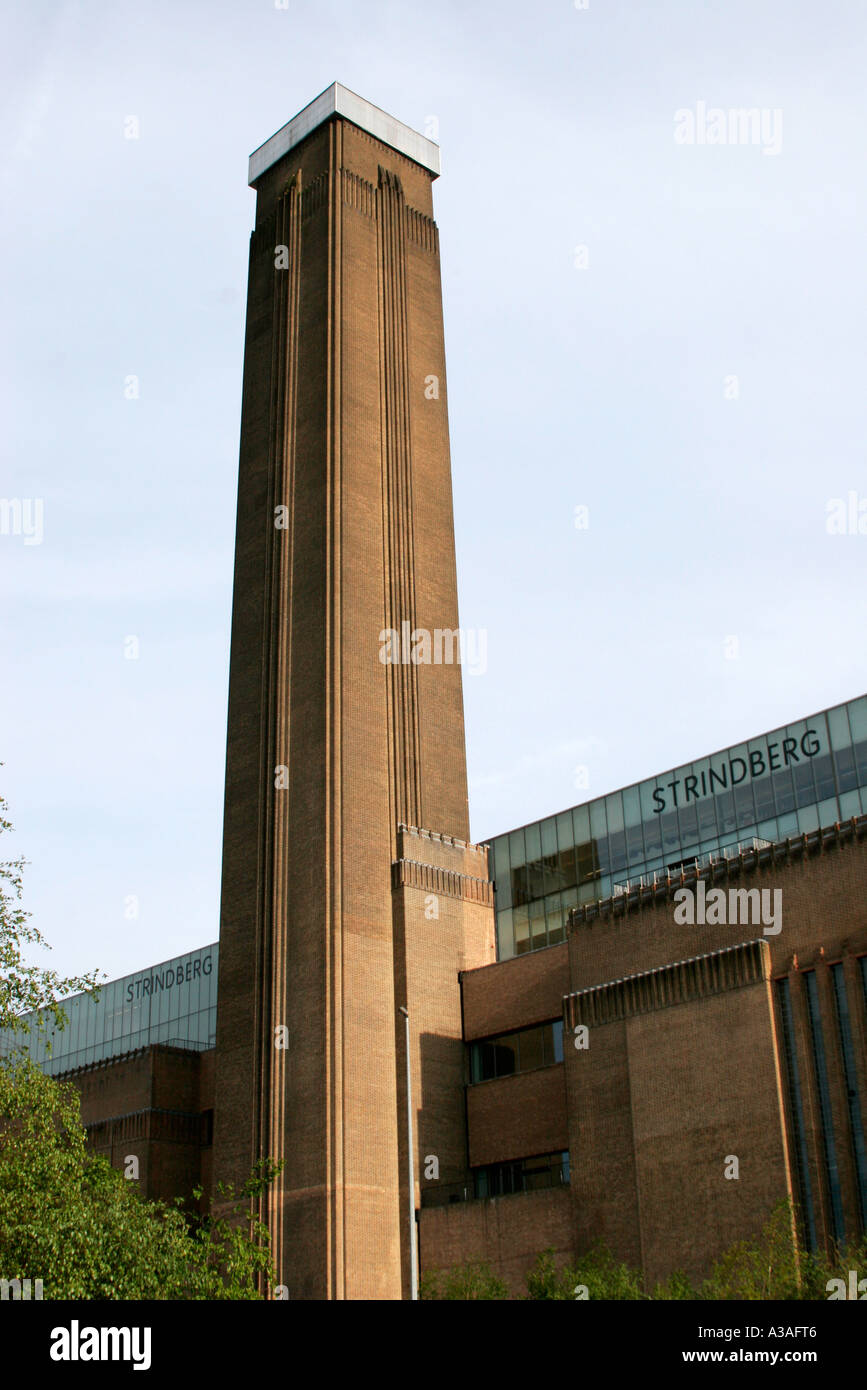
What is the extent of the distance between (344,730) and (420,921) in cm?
761

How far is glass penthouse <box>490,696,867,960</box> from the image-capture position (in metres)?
57.4

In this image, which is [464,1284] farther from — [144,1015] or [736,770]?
[144,1015]

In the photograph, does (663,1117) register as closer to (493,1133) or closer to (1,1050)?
(493,1133)

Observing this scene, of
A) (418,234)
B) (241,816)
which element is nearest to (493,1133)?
(241,816)

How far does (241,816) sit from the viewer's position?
58500mm

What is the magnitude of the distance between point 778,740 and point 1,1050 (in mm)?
56012

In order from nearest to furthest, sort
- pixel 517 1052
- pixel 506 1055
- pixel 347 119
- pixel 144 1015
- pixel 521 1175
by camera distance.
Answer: pixel 521 1175 → pixel 517 1052 → pixel 506 1055 → pixel 347 119 → pixel 144 1015

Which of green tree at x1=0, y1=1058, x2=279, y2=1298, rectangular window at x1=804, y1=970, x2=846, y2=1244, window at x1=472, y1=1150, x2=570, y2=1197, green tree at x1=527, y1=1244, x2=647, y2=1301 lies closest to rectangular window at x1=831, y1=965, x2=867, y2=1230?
rectangular window at x1=804, y1=970, x2=846, y2=1244

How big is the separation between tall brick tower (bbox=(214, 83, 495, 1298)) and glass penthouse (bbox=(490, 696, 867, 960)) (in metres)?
3.20

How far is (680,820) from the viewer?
6128cm

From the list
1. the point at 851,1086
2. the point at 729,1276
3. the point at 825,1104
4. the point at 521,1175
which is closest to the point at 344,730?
the point at 521,1175

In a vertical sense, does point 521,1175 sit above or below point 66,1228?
above

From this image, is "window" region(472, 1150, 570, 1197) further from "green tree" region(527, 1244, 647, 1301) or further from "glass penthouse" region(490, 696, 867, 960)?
"glass penthouse" region(490, 696, 867, 960)

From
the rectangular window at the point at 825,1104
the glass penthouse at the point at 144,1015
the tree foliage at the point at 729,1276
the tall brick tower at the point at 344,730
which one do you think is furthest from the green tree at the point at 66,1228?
the glass penthouse at the point at 144,1015
